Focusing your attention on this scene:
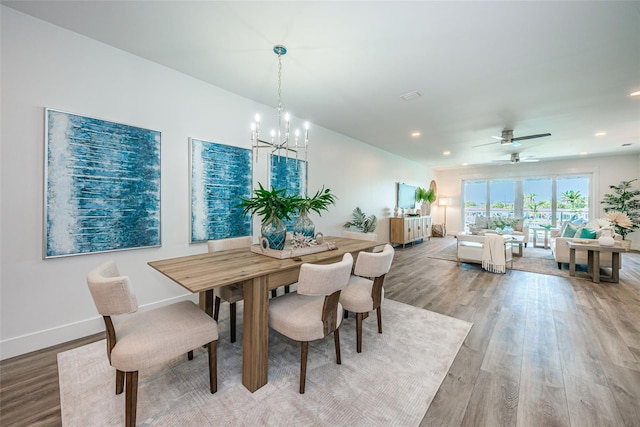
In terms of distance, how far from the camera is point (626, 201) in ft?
21.3

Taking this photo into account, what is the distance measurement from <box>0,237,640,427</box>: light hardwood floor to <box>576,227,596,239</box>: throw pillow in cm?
135

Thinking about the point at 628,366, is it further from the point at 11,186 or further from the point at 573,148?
the point at 573,148

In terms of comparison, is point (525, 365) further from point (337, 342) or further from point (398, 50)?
point (398, 50)

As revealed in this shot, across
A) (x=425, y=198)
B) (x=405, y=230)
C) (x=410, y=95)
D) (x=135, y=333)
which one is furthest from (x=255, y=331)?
(x=425, y=198)

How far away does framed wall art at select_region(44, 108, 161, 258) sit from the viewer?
82.2 inches

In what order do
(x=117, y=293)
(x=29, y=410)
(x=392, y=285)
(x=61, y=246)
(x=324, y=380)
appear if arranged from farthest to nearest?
(x=392, y=285)
(x=61, y=246)
(x=324, y=380)
(x=29, y=410)
(x=117, y=293)

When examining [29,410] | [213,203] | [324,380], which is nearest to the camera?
[29,410]

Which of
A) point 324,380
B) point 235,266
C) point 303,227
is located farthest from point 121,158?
point 324,380

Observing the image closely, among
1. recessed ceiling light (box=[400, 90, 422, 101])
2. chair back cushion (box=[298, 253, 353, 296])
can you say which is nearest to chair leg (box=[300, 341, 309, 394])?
chair back cushion (box=[298, 253, 353, 296])

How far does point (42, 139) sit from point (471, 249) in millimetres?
6098

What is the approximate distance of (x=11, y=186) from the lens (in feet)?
6.36

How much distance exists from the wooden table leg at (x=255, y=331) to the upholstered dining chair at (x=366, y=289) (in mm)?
732

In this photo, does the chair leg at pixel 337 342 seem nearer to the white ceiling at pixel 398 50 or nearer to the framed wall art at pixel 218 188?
the framed wall art at pixel 218 188

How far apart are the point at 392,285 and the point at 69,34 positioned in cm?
454
